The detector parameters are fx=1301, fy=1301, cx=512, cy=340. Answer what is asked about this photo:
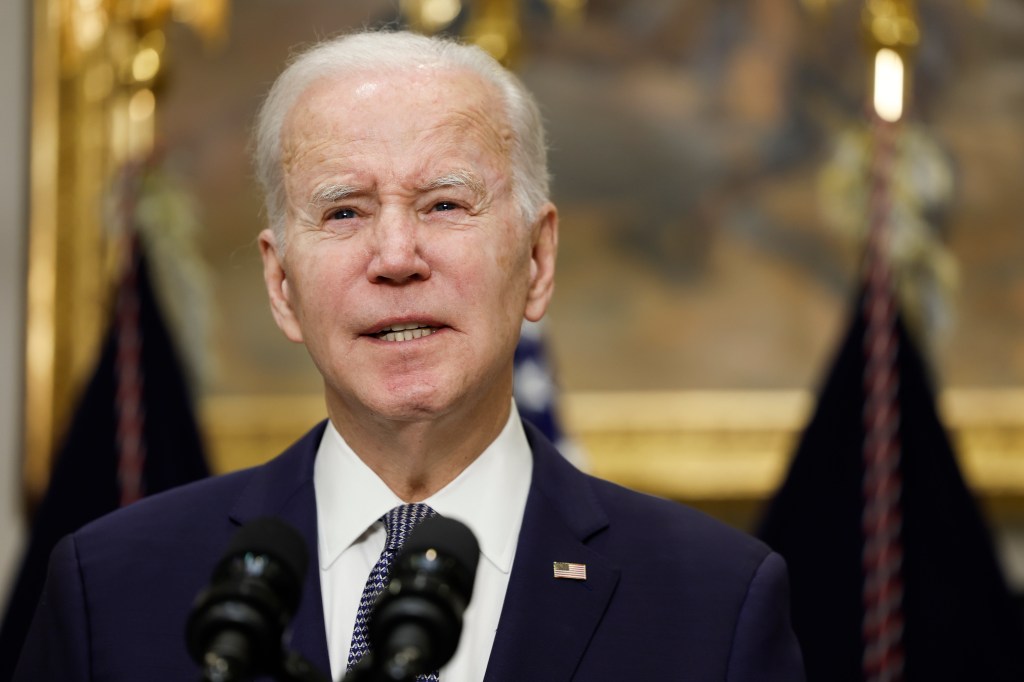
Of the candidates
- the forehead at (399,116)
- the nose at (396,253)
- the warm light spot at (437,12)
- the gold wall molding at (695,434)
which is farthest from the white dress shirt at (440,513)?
the warm light spot at (437,12)

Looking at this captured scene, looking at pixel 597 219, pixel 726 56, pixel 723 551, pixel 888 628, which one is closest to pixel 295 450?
pixel 723 551

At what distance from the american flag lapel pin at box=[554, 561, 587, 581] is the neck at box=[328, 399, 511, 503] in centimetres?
23

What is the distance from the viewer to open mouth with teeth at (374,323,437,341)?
2070mm

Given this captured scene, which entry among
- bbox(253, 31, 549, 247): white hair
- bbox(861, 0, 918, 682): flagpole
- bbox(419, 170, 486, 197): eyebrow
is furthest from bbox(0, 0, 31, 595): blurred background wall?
bbox(419, 170, 486, 197): eyebrow

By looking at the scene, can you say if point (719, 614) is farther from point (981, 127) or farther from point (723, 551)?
point (981, 127)

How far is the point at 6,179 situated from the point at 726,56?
3.12 m

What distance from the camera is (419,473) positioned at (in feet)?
7.18

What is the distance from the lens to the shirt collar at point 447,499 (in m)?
2.16

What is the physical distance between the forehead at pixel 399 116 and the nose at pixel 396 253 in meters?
0.12

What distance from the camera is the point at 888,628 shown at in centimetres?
409

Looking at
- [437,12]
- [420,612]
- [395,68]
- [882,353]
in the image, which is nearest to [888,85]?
[882,353]

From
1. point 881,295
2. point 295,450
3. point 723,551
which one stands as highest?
point 881,295

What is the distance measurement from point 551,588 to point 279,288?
2.33 feet

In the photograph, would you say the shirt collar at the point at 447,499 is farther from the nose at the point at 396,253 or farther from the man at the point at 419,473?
the nose at the point at 396,253
